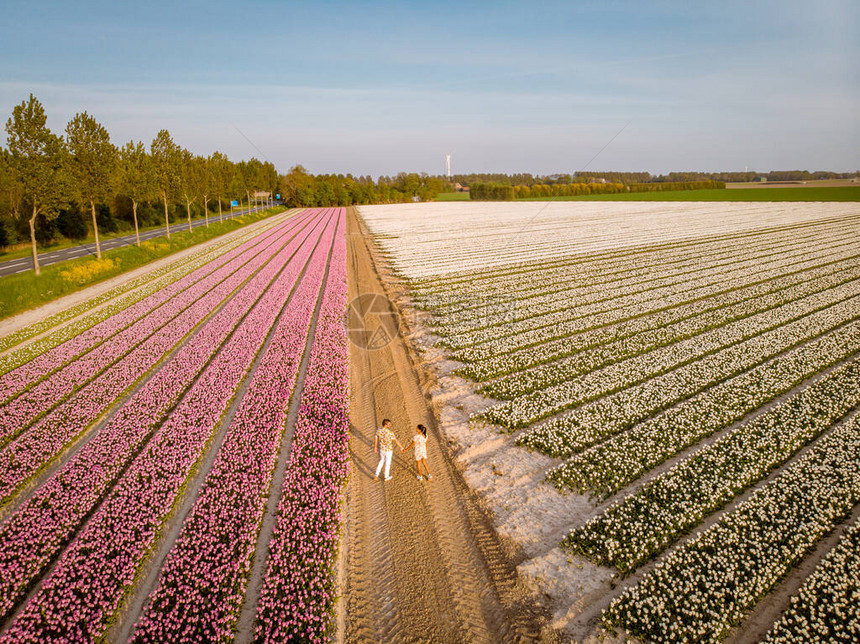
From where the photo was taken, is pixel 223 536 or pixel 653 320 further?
pixel 653 320

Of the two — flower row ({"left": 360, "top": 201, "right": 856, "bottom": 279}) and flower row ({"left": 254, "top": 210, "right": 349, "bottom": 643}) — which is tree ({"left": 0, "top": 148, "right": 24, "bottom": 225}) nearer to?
flower row ({"left": 360, "top": 201, "right": 856, "bottom": 279})

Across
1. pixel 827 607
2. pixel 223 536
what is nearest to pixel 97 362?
pixel 223 536

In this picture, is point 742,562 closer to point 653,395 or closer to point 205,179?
point 653,395

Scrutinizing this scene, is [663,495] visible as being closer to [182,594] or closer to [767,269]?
[182,594]

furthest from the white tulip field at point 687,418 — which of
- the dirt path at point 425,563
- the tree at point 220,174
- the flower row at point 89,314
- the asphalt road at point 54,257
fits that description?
the tree at point 220,174

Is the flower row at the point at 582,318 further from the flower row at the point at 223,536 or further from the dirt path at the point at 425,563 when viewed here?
the flower row at the point at 223,536

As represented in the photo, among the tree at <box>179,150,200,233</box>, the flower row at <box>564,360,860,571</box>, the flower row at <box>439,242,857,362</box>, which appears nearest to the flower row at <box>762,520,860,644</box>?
the flower row at <box>564,360,860,571</box>
